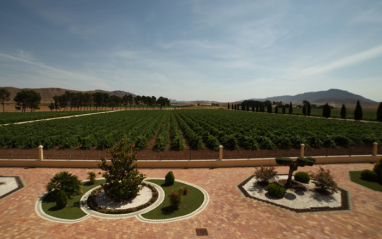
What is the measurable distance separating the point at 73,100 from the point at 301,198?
14759 centimetres

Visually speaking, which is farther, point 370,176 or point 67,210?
point 370,176

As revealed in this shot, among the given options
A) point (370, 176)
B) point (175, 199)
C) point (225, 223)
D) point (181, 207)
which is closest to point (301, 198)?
point (225, 223)

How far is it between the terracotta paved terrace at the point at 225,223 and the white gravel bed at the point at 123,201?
1042 mm

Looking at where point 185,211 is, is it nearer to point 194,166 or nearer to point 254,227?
point 254,227

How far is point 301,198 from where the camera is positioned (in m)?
9.95

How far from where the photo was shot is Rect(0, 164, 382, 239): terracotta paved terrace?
700 cm

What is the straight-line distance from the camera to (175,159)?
586 inches

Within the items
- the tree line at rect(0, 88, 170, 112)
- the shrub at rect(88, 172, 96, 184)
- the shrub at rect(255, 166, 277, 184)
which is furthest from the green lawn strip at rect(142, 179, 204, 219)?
the tree line at rect(0, 88, 170, 112)

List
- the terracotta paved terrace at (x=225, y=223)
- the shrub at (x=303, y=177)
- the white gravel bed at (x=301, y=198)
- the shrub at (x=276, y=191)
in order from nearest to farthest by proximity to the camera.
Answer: the terracotta paved terrace at (x=225, y=223) → the white gravel bed at (x=301, y=198) → the shrub at (x=276, y=191) → the shrub at (x=303, y=177)

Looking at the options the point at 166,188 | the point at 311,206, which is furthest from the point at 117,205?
the point at 311,206

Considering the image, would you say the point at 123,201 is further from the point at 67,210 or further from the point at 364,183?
the point at 364,183

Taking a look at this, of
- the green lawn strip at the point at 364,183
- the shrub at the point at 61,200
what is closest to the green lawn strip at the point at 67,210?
the shrub at the point at 61,200

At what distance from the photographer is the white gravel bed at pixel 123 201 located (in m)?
8.97

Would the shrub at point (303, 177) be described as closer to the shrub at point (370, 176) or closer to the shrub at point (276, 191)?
the shrub at point (276, 191)
